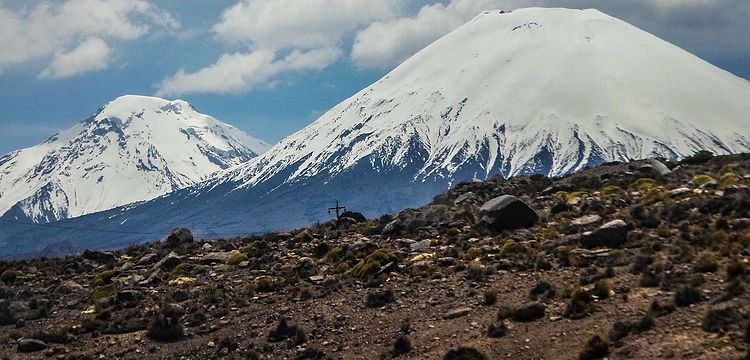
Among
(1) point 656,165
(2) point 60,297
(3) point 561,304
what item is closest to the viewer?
(3) point 561,304

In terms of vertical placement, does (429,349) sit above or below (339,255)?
below

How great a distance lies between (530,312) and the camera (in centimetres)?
2008

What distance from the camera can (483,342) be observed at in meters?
19.2

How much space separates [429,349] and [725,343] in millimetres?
7564

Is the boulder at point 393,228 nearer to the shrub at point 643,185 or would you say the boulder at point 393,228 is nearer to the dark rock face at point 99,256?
the shrub at point 643,185

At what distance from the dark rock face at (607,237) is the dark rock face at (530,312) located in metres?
7.14

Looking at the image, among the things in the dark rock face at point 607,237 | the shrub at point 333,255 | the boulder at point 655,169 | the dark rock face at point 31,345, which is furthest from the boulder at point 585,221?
the dark rock face at point 31,345

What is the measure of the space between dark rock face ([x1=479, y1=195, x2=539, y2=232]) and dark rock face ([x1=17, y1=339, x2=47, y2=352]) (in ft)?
Result: 63.5

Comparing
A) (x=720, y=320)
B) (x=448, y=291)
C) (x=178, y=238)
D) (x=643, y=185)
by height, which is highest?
(x=178, y=238)

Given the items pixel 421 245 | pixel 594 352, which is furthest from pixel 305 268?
pixel 594 352

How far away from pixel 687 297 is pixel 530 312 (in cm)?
415

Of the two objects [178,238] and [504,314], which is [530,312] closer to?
[504,314]

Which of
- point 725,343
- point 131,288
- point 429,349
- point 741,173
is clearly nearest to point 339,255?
point 131,288

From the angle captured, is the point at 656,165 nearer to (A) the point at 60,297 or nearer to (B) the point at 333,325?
(B) the point at 333,325
